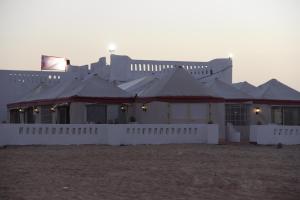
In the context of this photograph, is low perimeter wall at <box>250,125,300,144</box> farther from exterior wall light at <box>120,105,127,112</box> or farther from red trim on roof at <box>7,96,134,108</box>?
exterior wall light at <box>120,105,127,112</box>

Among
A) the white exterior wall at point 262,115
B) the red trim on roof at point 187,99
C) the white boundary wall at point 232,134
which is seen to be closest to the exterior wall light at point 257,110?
the white exterior wall at point 262,115

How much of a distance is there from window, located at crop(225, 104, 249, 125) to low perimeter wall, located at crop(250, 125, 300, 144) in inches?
202

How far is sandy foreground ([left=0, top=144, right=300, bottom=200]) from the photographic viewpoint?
1073 cm

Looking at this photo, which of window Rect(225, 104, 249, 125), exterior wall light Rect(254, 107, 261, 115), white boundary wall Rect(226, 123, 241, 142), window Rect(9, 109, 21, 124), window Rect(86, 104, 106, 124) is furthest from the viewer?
window Rect(9, 109, 21, 124)

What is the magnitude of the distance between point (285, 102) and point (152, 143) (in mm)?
10542

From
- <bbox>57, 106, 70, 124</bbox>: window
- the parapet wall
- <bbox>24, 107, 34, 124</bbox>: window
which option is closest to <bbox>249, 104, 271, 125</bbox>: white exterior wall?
the parapet wall

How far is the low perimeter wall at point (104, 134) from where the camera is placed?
63.9 feet

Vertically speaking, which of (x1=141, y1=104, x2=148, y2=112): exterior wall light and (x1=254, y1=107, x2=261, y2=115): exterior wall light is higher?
(x1=141, y1=104, x2=148, y2=112): exterior wall light

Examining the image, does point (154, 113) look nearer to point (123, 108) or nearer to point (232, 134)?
point (123, 108)

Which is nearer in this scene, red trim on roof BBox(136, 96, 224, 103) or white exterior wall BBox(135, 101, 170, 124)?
red trim on roof BBox(136, 96, 224, 103)

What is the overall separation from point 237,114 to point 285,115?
289 centimetres

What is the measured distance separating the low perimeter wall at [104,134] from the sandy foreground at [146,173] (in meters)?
1.05

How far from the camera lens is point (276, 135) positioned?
22141 mm

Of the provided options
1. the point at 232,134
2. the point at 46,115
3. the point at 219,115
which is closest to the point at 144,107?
the point at 219,115
